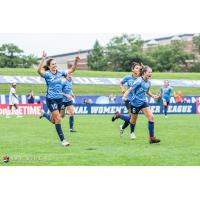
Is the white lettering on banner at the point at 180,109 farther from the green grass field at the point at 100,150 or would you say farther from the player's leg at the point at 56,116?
the player's leg at the point at 56,116

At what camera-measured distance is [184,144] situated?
51.0 feet

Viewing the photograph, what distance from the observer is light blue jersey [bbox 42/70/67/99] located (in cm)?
1488

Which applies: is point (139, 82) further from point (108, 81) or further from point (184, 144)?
point (108, 81)

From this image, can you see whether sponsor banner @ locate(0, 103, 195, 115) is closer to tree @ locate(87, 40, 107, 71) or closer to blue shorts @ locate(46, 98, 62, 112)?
blue shorts @ locate(46, 98, 62, 112)

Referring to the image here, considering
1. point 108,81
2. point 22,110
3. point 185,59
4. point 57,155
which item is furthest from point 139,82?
point 185,59

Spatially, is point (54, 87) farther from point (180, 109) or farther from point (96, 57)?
point (96, 57)

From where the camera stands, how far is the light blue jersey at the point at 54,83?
1488cm

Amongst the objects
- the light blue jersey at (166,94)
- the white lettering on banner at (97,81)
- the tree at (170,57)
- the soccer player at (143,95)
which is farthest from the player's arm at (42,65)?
the tree at (170,57)

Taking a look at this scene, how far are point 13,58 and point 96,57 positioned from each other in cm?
1521

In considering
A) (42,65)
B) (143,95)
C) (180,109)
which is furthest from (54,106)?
(180,109)

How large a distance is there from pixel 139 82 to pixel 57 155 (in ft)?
13.2

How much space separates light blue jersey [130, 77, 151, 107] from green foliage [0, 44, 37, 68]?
45374mm

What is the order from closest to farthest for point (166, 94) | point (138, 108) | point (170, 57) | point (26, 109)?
1. point (138, 108)
2. point (166, 94)
3. point (26, 109)
4. point (170, 57)

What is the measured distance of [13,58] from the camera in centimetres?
6494
